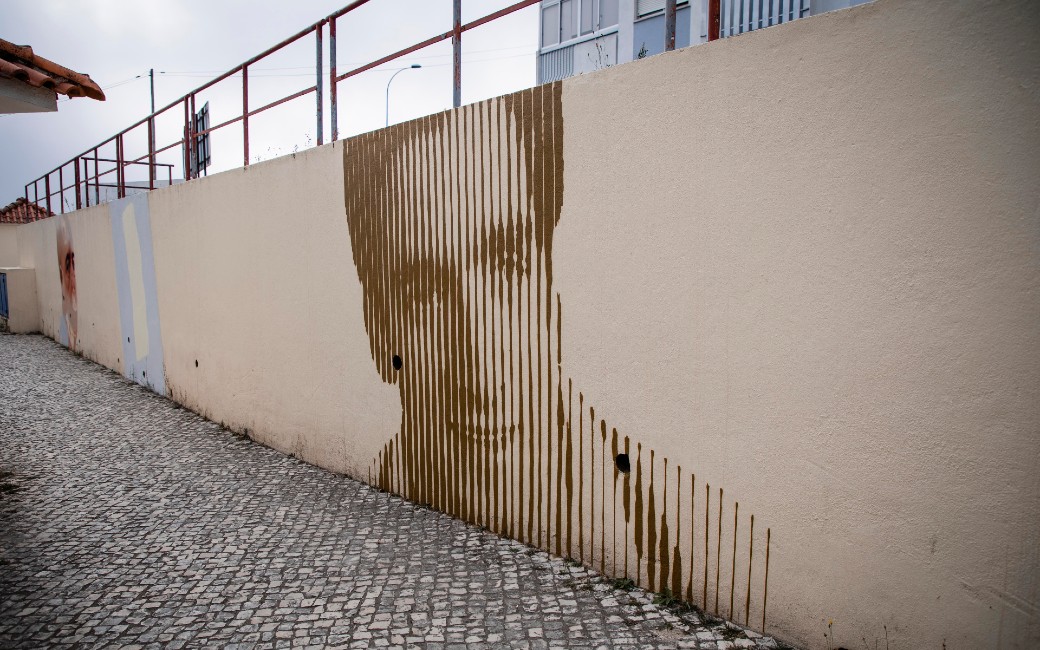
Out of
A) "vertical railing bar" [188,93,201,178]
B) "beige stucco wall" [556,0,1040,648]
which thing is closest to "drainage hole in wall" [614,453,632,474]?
"beige stucco wall" [556,0,1040,648]

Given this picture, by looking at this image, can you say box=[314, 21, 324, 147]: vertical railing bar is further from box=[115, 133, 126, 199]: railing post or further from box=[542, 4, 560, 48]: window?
box=[542, 4, 560, 48]: window

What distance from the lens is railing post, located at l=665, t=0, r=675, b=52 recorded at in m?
3.62

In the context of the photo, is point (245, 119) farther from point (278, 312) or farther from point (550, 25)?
point (550, 25)

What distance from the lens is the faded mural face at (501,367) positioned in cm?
375

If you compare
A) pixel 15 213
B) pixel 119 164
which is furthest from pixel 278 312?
pixel 15 213

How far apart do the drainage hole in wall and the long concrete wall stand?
0.02 metres

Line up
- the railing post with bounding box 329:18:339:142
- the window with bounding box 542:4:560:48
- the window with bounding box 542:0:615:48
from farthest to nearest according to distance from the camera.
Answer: the window with bounding box 542:4:560:48, the window with bounding box 542:0:615:48, the railing post with bounding box 329:18:339:142

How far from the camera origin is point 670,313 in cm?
361

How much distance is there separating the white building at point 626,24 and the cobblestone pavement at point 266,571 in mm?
4228

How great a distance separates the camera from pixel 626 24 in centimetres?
1102

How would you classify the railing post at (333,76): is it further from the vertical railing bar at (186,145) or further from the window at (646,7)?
the window at (646,7)

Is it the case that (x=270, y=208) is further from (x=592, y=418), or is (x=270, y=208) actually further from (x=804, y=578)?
(x=804, y=578)

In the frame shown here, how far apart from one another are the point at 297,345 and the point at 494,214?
3.10 m

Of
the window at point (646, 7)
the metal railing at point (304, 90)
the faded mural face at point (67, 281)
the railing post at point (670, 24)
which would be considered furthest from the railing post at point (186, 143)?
the railing post at point (670, 24)
